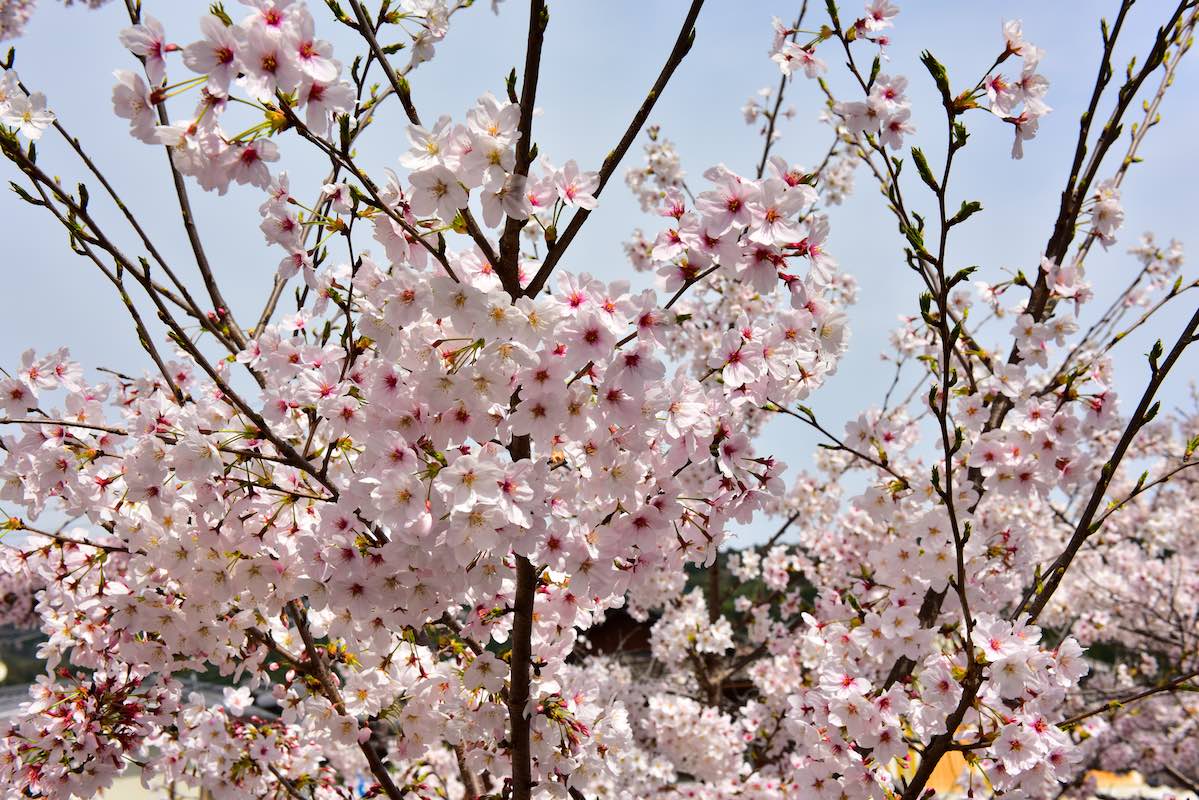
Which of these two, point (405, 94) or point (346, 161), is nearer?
point (346, 161)

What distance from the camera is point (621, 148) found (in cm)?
207

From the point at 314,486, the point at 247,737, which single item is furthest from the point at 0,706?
the point at 314,486

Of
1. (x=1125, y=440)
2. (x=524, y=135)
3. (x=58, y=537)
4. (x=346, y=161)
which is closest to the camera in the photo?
(x=346, y=161)

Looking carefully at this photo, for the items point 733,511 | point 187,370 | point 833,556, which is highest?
point 833,556

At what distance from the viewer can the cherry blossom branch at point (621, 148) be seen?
1.95m

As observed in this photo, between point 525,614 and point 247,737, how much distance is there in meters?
2.05

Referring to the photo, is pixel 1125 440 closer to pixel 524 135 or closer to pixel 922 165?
pixel 922 165

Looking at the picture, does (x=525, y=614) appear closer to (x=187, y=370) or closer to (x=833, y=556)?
(x=187, y=370)

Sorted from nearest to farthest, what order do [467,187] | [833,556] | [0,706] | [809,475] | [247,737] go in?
[467,187] < [247,737] < [833,556] < [809,475] < [0,706]

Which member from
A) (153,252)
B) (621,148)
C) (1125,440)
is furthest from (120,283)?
(1125,440)

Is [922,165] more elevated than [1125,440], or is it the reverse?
[922,165]

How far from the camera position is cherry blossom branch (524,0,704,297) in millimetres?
1953

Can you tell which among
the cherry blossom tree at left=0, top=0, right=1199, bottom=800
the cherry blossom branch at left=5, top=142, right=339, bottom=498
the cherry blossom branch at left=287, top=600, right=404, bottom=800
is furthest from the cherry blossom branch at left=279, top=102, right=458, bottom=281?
the cherry blossom branch at left=287, top=600, right=404, bottom=800

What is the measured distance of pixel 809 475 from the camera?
30.1 ft
